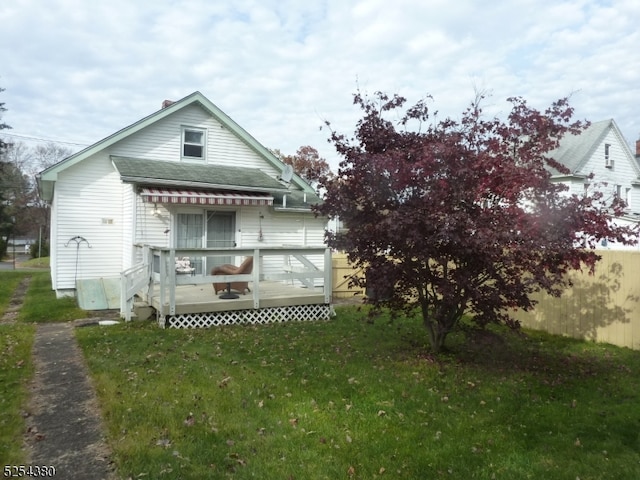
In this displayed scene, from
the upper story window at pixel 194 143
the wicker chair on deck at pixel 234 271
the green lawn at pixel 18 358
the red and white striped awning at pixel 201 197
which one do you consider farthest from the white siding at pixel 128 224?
the wicker chair on deck at pixel 234 271

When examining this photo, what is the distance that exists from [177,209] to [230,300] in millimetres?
5155

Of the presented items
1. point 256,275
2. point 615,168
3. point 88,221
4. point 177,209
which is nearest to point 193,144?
point 177,209

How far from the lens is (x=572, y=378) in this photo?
6.04 m

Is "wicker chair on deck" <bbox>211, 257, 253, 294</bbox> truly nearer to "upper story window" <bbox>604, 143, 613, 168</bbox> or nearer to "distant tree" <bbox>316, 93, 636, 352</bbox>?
"distant tree" <bbox>316, 93, 636, 352</bbox>

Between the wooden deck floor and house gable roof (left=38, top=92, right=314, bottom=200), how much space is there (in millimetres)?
4719

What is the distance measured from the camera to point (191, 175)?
13305mm

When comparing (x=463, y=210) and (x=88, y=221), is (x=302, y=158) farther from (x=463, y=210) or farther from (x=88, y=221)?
(x=463, y=210)

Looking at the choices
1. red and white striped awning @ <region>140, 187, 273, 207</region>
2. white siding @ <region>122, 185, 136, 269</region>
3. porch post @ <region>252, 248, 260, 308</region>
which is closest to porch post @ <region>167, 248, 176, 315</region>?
porch post @ <region>252, 248, 260, 308</region>

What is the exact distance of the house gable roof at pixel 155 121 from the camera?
42.0 ft

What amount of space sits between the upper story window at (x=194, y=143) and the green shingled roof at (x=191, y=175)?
451 mm

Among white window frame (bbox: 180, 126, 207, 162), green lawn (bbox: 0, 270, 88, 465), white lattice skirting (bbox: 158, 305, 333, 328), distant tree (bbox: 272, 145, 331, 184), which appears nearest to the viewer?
green lawn (bbox: 0, 270, 88, 465)

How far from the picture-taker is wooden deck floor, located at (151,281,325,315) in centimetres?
908

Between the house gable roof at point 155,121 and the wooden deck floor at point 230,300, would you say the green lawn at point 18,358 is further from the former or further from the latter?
the house gable roof at point 155,121

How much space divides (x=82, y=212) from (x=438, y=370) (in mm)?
11436
